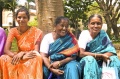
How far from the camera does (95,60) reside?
3658 mm

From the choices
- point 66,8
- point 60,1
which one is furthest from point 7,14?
point 60,1

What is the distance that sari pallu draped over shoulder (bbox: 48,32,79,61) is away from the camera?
3.80 metres

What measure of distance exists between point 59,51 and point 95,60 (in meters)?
0.53

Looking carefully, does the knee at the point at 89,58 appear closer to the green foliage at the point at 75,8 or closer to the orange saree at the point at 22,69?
the orange saree at the point at 22,69

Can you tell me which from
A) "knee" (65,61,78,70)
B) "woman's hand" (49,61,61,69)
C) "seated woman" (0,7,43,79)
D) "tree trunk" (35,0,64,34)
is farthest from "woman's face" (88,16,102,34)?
"tree trunk" (35,0,64,34)

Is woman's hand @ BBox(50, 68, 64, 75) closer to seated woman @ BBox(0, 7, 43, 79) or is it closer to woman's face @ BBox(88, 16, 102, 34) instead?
seated woman @ BBox(0, 7, 43, 79)

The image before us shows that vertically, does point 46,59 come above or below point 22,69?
above

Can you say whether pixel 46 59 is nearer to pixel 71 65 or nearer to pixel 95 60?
pixel 71 65

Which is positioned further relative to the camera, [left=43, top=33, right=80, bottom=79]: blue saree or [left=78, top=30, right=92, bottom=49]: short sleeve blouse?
[left=78, top=30, right=92, bottom=49]: short sleeve blouse

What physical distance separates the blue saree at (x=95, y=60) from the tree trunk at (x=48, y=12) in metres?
1.16

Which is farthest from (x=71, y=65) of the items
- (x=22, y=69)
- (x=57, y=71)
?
(x=22, y=69)

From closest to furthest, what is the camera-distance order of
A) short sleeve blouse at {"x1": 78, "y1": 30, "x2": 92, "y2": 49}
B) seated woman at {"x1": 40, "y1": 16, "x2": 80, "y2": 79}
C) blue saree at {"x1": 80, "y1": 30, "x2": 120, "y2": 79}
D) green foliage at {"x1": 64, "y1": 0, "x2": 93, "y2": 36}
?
blue saree at {"x1": 80, "y1": 30, "x2": 120, "y2": 79} → seated woman at {"x1": 40, "y1": 16, "x2": 80, "y2": 79} → short sleeve blouse at {"x1": 78, "y1": 30, "x2": 92, "y2": 49} → green foliage at {"x1": 64, "y1": 0, "x2": 93, "y2": 36}

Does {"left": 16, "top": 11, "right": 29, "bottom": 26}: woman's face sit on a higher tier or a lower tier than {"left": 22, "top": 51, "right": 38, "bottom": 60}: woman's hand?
higher

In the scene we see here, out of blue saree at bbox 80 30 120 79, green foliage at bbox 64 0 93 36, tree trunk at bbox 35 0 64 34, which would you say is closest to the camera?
blue saree at bbox 80 30 120 79
